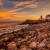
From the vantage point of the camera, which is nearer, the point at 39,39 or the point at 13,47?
the point at 13,47

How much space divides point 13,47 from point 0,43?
1.29 m

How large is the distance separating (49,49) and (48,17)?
15806 millimetres

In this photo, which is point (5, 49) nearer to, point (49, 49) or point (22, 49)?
point (22, 49)

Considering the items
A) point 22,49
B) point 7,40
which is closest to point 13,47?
point 22,49

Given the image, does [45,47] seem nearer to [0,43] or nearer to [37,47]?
[37,47]

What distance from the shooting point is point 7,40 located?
6.16 m

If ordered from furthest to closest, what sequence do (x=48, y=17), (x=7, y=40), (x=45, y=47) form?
1. (x=48, y=17)
2. (x=7, y=40)
3. (x=45, y=47)

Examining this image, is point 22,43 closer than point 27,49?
No

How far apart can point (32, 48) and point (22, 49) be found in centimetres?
34

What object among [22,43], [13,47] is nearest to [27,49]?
[13,47]

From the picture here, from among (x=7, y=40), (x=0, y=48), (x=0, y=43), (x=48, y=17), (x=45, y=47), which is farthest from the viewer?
(x=48, y=17)

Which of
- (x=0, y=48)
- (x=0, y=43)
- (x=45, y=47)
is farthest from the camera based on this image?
(x=0, y=43)

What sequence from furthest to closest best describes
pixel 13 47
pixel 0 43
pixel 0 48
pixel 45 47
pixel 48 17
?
pixel 48 17, pixel 0 43, pixel 0 48, pixel 45 47, pixel 13 47

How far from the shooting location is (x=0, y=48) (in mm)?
5281
